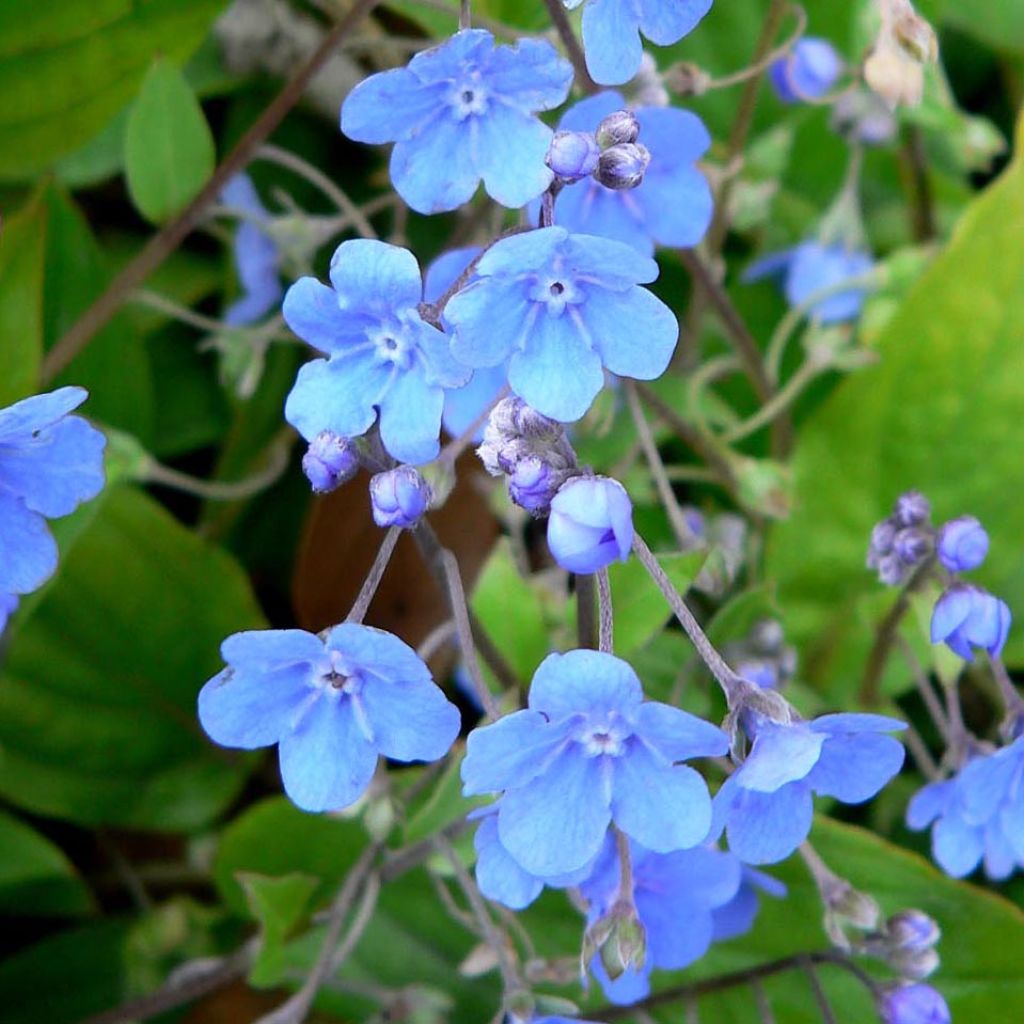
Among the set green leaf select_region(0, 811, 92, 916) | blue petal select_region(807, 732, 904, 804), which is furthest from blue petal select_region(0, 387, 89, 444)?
green leaf select_region(0, 811, 92, 916)

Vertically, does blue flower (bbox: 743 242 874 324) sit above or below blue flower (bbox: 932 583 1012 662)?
below

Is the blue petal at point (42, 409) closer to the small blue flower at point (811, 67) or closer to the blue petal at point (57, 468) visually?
the blue petal at point (57, 468)

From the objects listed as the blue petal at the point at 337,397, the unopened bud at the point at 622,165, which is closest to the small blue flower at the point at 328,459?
the blue petal at the point at 337,397

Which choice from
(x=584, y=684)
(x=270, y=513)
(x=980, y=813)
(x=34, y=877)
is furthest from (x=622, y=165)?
(x=34, y=877)

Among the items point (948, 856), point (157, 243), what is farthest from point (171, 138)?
point (948, 856)

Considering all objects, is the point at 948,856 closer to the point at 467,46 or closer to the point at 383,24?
the point at 467,46

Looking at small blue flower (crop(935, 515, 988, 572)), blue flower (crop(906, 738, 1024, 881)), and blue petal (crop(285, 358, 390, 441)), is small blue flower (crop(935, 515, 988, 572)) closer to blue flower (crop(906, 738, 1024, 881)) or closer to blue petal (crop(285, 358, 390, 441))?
blue flower (crop(906, 738, 1024, 881))

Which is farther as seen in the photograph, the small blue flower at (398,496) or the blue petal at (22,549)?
the blue petal at (22,549)
